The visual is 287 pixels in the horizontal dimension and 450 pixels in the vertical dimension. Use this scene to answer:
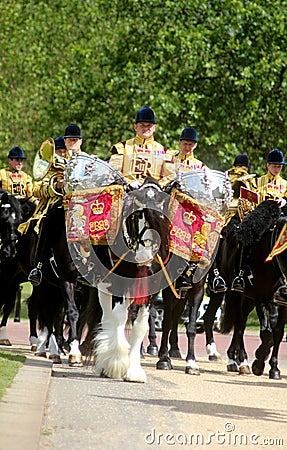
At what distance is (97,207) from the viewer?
1238 cm

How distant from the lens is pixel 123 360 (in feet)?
38.8

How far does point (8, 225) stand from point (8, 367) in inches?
186

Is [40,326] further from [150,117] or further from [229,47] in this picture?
[229,47]

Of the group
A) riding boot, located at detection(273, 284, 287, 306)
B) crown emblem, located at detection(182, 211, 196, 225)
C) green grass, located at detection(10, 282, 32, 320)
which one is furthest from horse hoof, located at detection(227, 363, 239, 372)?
green grass, located at detection(10, 282, 32, 320)

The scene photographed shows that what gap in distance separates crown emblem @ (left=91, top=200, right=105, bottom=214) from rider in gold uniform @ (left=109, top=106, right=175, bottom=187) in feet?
1.37

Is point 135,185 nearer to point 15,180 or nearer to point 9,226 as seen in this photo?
point 9,226

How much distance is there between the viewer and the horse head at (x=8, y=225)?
52.3 feet

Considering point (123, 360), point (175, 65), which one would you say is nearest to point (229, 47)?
point (175, 65)

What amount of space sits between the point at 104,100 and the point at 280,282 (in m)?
19.4

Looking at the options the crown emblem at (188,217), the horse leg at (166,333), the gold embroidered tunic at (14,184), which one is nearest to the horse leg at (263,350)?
the horse leg at (166,333)

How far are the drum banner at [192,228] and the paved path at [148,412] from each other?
151 centimetres

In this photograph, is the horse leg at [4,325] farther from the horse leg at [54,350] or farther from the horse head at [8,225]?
the horse leg at [54,350]

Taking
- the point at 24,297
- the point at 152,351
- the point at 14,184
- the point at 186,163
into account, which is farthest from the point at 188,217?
the point at 24,297

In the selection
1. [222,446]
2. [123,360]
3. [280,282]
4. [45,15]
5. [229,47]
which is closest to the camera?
[222,446]
